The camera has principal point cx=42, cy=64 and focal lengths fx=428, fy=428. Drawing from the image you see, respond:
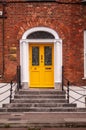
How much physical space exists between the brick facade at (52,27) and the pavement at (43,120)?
353 cm

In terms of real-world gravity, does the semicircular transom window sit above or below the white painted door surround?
above

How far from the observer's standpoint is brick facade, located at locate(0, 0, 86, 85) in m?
21.3

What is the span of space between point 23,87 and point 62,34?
3284mm

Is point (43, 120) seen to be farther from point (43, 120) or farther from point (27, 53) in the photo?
point (27, 53)

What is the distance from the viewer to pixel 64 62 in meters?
21.3

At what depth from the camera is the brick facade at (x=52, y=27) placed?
21.3 metres

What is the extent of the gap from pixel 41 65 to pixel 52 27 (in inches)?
79.7

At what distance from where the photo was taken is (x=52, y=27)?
2144 centimetres

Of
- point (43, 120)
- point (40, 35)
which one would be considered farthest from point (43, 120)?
point (40, 35)

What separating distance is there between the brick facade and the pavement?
3.53 meters

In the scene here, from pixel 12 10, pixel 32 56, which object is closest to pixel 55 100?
pixel 32 56

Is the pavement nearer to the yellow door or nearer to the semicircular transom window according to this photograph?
the yellow door

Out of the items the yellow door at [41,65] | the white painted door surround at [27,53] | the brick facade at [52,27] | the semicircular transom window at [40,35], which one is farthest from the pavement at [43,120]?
the semicircular transom window at [40,35]

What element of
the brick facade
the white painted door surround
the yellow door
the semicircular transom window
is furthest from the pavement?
the semicircular transom window
